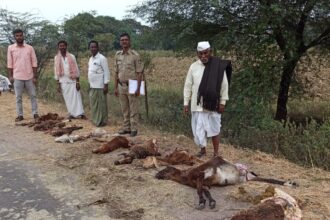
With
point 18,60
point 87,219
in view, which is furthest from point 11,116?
point 87,219

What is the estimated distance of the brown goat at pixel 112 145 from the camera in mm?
7043

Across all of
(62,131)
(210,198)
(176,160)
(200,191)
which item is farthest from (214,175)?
(62,131)

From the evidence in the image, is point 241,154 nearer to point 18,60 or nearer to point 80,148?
point 80,148

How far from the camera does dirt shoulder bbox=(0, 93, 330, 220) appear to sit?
468cm

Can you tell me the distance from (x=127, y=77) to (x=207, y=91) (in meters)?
2.29

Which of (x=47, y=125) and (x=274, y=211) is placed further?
(x=47, y=125)

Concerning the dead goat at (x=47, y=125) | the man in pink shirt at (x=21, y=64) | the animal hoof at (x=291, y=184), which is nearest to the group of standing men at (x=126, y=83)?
the man in pink shirt at (x=21, y=64)

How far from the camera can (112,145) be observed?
711cm

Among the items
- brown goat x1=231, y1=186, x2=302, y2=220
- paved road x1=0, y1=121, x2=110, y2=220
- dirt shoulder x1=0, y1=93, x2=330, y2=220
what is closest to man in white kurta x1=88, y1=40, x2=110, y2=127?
dirt shoulder x1=0, y1=93, x2=330, y2=220

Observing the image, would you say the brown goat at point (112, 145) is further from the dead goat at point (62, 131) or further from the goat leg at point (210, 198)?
the goat leg at point (210, 198)

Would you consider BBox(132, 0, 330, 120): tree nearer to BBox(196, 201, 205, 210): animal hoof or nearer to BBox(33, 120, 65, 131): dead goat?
BBox(33, 120, 65, 131): dead goat

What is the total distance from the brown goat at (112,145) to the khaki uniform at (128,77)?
1103 mm

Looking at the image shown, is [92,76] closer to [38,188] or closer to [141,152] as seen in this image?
[141,152]

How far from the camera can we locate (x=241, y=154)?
698 centimetres
